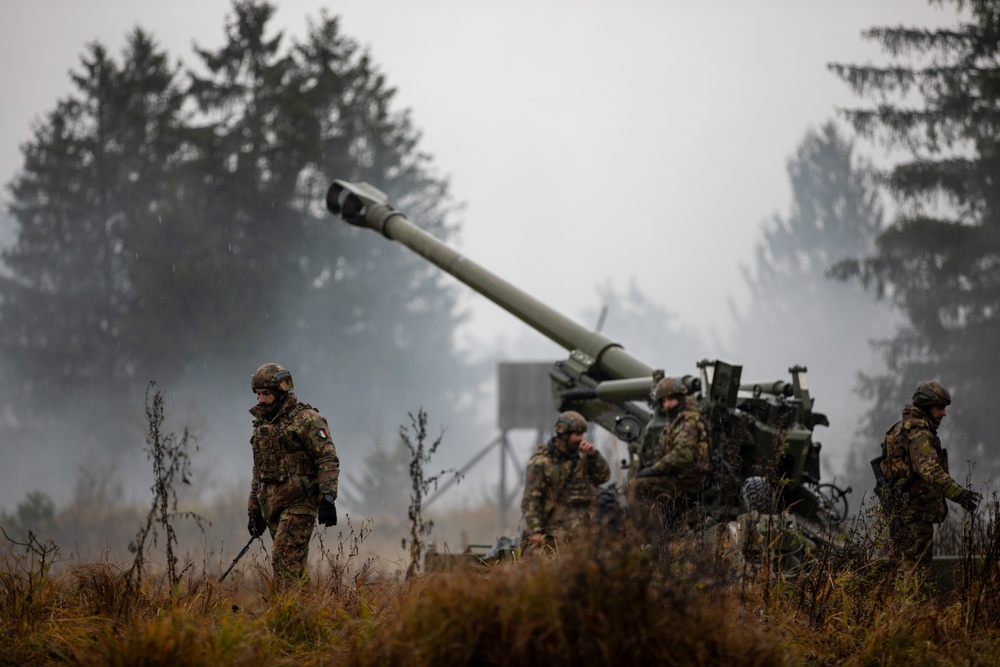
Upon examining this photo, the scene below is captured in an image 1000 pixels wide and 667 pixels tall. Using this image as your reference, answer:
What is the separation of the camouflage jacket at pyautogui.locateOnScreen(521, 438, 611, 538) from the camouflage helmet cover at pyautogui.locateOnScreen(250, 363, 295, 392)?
2.34 m

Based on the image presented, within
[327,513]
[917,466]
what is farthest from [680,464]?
[327,513]

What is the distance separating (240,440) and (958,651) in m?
25.9

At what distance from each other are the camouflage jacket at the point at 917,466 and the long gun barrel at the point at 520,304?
279cm

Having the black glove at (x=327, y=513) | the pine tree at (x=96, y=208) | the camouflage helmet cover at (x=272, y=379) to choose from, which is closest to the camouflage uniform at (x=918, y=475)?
the black glove at (x=327, y=513)

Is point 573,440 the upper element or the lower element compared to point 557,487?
upper

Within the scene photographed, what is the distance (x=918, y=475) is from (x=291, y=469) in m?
4.69

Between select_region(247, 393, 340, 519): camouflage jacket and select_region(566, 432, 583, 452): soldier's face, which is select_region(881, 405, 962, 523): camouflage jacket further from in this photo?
select_region(247, 393, 340, 519): camouflage jacket

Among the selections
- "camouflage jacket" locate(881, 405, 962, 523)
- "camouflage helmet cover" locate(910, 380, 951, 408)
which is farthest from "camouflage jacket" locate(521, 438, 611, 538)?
"camouflage helmet cover" locate(910, 380, 951, 408)

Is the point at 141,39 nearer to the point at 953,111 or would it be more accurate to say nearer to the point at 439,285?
the point at 439,285

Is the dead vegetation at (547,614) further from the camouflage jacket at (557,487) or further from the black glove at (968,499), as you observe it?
the camouflage jacket at (557,487)

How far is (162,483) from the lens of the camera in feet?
19.4

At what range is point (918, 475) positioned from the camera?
7.54 metres

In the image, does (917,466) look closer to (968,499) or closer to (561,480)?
(968,499)

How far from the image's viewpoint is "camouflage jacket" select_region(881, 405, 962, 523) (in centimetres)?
732
